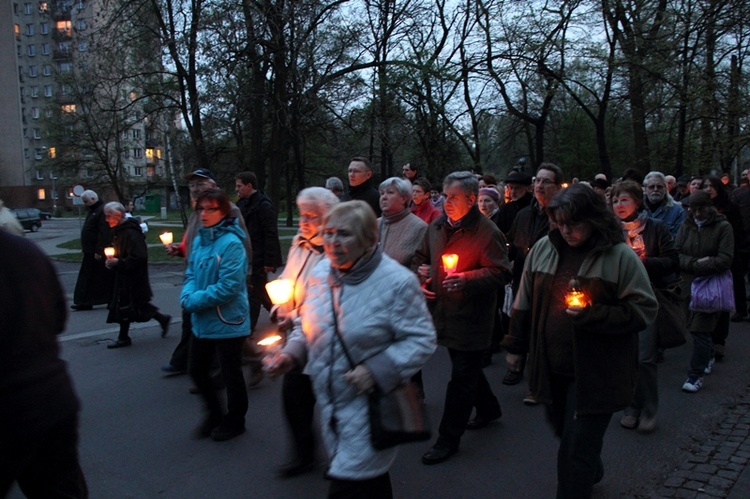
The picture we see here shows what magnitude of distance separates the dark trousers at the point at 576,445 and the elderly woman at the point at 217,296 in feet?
7.77

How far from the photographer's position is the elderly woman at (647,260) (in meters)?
4.50

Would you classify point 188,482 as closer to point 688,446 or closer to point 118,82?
point 688,446

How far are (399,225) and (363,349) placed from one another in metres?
2.62

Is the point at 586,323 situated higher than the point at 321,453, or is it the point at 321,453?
the point at 586,323

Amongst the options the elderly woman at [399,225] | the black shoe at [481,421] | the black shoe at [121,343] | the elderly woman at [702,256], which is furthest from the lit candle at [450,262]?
the black shoe at [121,343]

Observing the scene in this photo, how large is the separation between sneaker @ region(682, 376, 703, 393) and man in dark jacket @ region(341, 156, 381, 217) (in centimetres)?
336

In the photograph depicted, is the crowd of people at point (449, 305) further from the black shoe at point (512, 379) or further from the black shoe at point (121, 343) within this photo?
the black shoe at point (121, 343)

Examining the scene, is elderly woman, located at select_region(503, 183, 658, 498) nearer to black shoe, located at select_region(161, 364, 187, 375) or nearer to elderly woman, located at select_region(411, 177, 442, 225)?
elderly woman, located at select_region(411, 177, 442, 225)

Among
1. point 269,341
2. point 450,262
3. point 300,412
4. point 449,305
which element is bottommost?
point 300,412

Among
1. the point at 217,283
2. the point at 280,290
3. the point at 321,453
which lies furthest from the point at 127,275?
the point at 280,290

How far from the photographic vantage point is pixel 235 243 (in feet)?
14.8

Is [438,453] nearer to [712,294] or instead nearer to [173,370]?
[712,294]

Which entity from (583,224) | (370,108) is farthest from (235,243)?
(370,108)

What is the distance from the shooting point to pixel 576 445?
314 centimetres
